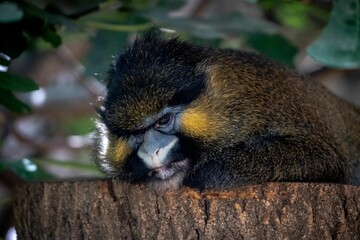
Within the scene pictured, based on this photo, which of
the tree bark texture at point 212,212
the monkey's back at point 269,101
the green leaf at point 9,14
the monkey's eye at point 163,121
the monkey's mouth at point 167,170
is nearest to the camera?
the tree bark texture at point 212,212

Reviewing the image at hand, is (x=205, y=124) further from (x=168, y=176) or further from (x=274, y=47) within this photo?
(x=274, y=47)

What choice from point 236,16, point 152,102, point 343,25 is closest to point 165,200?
point 152,102

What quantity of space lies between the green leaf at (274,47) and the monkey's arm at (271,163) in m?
1.37

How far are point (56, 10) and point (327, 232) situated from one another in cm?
206

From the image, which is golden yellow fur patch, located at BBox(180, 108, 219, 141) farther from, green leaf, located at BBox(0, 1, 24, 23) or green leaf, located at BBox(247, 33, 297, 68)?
green leaf, located at BBox(247, 33, 297, 68)

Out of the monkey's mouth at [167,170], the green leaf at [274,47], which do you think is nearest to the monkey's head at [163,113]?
the monkey's mouth at [167,170]

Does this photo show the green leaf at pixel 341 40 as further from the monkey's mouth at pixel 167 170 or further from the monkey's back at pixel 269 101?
the monkey's mouth at pixel 167 170

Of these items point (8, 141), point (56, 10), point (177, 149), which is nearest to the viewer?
point (177, 149)

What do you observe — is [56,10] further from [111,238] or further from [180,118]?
[111,238]

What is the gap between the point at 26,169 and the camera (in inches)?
197

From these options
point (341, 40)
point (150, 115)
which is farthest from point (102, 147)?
point (341, 40)

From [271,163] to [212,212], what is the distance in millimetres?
530

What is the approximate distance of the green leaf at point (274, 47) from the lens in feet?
19.4

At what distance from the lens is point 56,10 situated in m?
5.02
